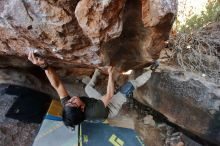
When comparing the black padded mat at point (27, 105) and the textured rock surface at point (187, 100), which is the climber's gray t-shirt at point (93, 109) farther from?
the textured rock surface at point (187, 100)

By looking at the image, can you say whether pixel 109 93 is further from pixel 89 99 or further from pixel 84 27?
pixel 84 27

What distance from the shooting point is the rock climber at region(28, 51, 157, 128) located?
118 inches

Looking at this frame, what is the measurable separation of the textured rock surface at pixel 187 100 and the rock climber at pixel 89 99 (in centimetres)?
20

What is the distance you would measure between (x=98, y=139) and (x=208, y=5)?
8.39 feet

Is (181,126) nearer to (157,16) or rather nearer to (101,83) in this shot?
(101,83)

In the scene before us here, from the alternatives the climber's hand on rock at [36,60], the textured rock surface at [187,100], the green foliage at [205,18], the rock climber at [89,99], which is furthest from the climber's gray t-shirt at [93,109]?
the green foliage at [205,18]

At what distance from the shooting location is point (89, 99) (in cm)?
327

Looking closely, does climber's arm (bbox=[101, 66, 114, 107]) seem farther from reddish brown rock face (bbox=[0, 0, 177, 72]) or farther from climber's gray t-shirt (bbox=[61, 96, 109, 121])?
reddish brown rock face (bbox=[0, 0, 177, 72])

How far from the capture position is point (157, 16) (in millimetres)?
2359

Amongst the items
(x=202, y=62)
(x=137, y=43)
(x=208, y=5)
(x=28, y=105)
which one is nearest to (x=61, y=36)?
(x=137, y=43)

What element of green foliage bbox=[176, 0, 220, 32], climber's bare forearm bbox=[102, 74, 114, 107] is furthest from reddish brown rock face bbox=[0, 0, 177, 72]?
green foliage bbox=[176, 0, 220, 32]

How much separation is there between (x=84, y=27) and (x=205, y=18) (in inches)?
103

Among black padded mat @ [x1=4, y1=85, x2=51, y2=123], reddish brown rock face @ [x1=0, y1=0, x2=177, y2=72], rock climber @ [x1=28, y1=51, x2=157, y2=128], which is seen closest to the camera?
reddish brown rock face @ [x1=0, y1=0, x2=177, y2=72]

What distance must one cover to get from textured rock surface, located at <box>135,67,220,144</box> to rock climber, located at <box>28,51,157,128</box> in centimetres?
20
